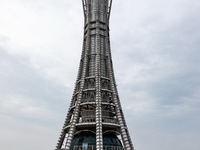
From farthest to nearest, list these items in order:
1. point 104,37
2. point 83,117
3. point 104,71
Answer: point 104,37 → point 104,71 → point 83,117

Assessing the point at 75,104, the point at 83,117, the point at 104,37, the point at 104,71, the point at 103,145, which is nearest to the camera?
the point at 103,145

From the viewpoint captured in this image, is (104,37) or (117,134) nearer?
(117,134)

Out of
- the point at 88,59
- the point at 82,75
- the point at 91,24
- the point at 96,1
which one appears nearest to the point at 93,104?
the point at 82,75

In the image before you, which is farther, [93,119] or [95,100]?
[95,100]

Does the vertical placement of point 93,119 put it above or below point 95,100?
below

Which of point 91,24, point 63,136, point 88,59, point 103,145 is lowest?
point 103,145

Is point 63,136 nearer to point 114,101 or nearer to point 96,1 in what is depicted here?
point 114,101

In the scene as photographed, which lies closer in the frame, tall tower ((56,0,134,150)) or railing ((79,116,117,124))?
tall tower ((56,0,134,150))

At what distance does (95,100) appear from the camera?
57.4m

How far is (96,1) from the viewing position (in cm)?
7319

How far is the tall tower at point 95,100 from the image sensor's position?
176 feet

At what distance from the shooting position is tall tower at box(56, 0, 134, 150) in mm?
53531

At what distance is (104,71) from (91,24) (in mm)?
16332

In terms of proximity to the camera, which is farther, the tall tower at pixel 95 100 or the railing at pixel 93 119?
the railing at pixel 93 119
